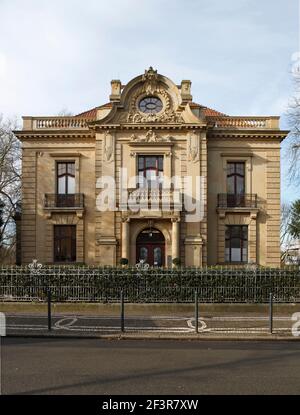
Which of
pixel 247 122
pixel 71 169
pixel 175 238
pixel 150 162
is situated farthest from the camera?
pixel 71 169

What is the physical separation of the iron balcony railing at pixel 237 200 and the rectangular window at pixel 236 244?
140 centimetres

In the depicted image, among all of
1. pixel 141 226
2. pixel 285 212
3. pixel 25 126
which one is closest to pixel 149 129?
pixel 141 226

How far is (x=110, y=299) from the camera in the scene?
18.6 metres

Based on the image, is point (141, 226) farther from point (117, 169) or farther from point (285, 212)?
point (285, 212)

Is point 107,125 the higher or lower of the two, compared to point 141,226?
higher

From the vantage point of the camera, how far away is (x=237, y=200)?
104 feet

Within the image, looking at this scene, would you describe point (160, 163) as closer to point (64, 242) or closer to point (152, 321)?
point (64, 242)

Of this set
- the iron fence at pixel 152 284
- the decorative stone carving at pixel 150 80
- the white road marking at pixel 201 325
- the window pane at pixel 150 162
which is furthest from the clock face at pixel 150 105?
the white road marking at pixel 201 325

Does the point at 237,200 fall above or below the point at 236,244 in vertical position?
above

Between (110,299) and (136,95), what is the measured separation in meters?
16.1

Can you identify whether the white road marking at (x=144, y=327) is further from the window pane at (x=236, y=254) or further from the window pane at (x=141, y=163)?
the window pane at (x=141, y=163)

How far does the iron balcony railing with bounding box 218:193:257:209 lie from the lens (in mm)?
31391

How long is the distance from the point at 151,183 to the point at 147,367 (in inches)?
878

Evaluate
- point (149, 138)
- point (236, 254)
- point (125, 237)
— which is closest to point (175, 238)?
point (125, 237)
